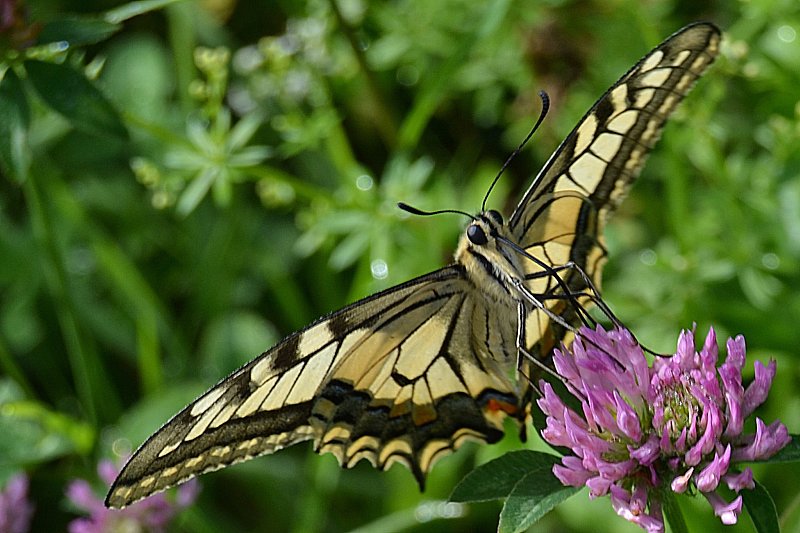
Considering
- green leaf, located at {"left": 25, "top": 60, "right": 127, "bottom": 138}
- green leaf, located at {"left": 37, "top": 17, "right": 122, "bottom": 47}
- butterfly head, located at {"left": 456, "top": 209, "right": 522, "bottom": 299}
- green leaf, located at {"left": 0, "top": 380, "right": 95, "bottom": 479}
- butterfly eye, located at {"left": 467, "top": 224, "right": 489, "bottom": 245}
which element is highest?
green leaf, located at {"left": 37, "top": 17, "right": 122, "bottom": 47}

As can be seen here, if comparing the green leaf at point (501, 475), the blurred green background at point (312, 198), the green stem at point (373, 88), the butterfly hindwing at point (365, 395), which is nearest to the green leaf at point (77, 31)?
the blurred green background at point (312, 198)

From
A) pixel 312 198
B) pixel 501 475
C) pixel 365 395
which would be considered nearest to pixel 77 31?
pixel 312 198

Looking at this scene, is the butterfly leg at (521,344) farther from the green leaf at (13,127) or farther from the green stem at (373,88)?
the green stem at (373,88)

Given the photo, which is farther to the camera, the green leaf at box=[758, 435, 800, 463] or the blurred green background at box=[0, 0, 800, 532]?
the blurred green background at box=[0, 0, 800, 532]

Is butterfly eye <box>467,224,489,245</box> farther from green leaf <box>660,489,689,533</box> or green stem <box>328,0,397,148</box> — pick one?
green stem <box>328,0,397,148</box>

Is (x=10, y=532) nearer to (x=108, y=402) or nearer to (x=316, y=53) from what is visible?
(x=108, y=402)

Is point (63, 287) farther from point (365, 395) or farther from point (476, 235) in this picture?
point (476, 235)

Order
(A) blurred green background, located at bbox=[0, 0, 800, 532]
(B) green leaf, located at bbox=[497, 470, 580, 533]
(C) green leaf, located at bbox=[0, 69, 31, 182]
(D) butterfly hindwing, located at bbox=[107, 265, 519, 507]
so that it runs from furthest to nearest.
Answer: (A) blurred green background, located at bbox=[0, 0, 800, 532], (C) green leaf, located at bbox=[0, 69, 31, 182], (D) butterfly hindwing, located at bbox=[107, 265, 519, 507], (B) green leaf, located at bbox=[497, 470, 580, 533]

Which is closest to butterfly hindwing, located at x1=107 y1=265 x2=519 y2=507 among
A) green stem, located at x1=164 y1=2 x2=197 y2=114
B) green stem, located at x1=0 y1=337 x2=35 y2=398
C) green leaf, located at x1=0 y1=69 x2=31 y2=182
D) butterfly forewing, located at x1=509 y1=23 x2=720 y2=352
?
butterfly forewing, located at x1=509 y1=23 x2=720 y2=352
